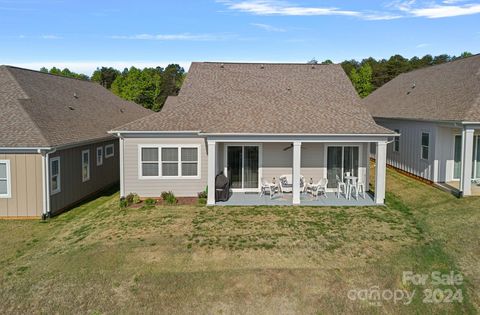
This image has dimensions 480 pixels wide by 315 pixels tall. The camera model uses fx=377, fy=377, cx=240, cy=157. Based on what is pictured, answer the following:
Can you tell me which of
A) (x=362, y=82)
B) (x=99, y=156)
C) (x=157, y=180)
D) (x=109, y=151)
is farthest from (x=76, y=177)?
(x=362, y=82)

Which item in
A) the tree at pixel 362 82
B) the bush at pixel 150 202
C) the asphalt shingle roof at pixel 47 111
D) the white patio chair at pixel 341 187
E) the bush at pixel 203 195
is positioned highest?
the tree at pixel 362 82

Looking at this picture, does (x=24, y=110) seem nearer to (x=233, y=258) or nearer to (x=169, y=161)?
(x=169, y=161)

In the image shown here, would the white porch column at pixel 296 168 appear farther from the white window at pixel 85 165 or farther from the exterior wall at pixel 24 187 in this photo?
the exterior wall at pixel 24 187

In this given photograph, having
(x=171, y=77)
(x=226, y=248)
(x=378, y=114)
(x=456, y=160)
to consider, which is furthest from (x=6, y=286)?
(x=171, y=77)

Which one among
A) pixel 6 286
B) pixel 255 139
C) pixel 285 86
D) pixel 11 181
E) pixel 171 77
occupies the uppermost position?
pixel 171 77

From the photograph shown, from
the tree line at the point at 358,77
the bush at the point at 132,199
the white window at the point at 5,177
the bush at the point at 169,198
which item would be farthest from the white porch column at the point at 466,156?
the tree line at the point at 358,77

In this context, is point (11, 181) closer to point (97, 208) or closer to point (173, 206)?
point (97, 208)
